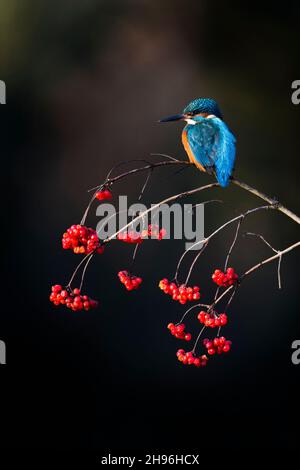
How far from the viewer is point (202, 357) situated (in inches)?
59.3

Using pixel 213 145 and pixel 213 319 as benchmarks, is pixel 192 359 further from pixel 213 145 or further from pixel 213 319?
pixel 213 145

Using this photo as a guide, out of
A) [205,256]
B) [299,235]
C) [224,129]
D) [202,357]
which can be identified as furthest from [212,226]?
[202,357]

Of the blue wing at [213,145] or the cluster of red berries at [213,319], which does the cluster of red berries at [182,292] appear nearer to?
the cluster of red berries at [213,319]

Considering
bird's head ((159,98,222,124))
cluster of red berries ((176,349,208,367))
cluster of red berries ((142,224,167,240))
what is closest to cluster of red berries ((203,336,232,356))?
cluster of red berries ((176,349,208,367))

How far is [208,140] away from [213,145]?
0.09 feet

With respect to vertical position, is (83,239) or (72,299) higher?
(83,239)

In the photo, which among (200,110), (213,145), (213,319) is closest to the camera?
(213,319)

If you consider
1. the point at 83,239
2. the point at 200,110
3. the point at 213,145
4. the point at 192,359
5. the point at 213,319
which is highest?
the point at 200,110

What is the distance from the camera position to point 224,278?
142 centimetres

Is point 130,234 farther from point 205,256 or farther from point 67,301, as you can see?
point 205,256

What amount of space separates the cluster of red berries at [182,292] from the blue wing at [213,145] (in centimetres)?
32

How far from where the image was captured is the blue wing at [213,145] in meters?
1.66

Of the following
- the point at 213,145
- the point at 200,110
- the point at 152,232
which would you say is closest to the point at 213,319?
the point at 152,232

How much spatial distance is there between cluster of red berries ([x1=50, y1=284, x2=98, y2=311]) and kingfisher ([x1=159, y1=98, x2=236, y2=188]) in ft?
1.54
